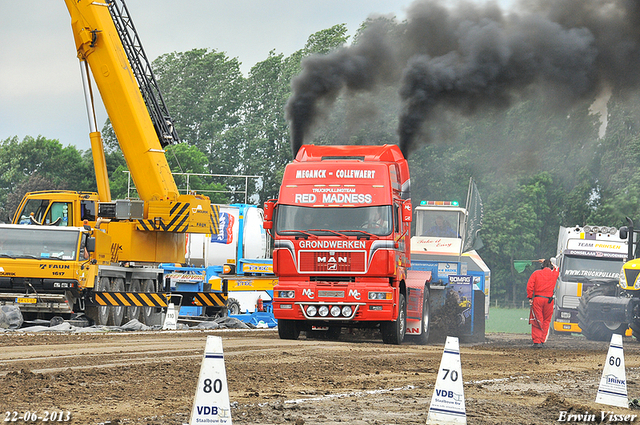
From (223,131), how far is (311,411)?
211ft

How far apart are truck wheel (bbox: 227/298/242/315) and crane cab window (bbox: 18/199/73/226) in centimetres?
635

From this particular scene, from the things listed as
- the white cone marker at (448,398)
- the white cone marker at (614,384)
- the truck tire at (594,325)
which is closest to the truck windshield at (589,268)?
the truck tire at (594,325)

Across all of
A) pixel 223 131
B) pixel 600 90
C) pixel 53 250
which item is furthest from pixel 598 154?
pixel 53 250

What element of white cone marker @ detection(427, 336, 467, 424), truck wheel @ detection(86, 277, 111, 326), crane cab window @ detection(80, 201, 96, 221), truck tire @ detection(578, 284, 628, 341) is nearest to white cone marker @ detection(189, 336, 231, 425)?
white cone marker @ detection(427, 336, 467, 424)

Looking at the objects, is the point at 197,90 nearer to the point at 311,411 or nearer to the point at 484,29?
the point at 484,29

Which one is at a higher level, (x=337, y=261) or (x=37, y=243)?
(x=37, y=243)

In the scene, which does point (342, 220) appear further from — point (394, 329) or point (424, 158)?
point (424, 158)

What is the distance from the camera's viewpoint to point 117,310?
21797 mm

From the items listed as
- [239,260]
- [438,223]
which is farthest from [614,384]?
[239,260]

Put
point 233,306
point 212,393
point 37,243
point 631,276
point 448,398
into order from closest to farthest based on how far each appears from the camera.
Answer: point 212,393 < point 448,398 < point 37,243 < point 631,276 < point 233,306

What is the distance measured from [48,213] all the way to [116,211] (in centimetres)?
233

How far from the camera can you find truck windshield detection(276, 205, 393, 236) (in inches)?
642

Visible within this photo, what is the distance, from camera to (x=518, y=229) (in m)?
64.8

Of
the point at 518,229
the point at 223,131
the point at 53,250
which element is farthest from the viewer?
the point at 223,131
